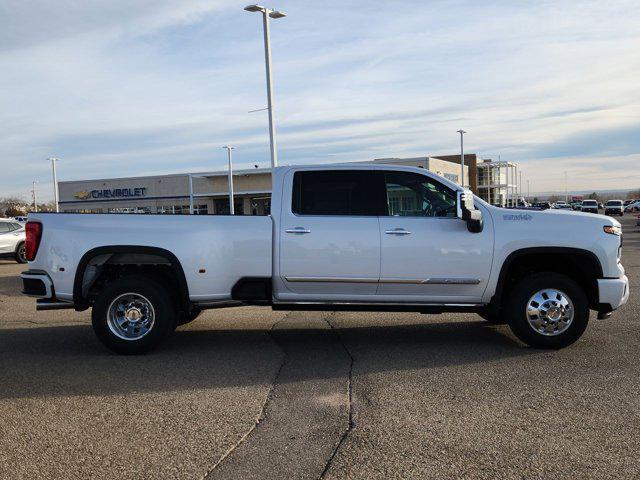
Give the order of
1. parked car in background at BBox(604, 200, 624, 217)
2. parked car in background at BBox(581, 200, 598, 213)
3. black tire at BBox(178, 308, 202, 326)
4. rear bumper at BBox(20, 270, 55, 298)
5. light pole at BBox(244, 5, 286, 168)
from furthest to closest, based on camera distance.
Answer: parked car in background at BBox(604, 200, 624, 217) < parked car in background at BBox(581, 200, 598, 213) < light pole at BBox(244, 5, 286, 168) < black tire at BBox(178, 308, 202, 326) < rear bumper at BBox(20, 270, 55, 298)

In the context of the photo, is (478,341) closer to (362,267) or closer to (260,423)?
(362,267)

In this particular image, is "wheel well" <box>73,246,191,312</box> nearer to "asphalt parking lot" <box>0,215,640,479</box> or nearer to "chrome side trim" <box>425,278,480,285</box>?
"asphalt parking lot" <box>0,215,640,479</box>

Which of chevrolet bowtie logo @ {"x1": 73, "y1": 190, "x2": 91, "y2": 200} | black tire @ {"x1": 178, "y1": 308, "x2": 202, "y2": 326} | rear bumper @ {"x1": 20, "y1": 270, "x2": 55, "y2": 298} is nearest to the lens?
rear bumper @ {"x1": 20, "y1": 270, "x2": 55, "y2": 298}

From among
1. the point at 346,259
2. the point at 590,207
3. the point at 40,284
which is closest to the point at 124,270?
the point at 40,284

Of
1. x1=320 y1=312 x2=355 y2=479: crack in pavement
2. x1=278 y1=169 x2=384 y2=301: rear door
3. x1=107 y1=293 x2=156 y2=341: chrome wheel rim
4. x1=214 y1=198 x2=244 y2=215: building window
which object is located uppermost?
x1=214 y1=198 x2=244 y2=215: building window

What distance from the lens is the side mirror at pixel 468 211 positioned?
658 cm

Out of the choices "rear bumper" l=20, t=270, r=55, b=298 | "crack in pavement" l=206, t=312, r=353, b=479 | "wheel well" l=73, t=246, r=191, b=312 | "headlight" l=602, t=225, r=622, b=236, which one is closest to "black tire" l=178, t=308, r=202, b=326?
"wheel well" l=73, t=246, r=191, b=312

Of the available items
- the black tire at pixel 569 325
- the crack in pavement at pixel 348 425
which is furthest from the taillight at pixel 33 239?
the black tire at pixel 569 325

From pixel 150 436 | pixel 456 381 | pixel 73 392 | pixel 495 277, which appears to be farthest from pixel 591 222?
pixel 73 392

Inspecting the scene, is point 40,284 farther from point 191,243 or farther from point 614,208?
point 614,208

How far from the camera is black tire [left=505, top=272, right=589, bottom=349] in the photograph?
679 cm

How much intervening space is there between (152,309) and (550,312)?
4.42m

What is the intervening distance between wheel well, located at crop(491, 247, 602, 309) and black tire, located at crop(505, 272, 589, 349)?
21 cm

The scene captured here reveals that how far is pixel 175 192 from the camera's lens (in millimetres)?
62969
